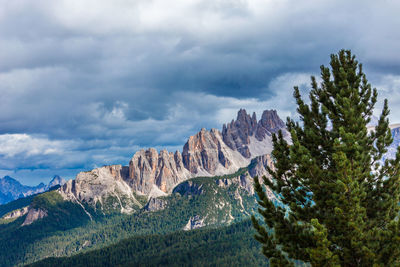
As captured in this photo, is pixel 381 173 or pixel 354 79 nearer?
pixel 381 173

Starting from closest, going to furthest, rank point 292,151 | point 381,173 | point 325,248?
point 325,248 → point 292,151 → point 381,173

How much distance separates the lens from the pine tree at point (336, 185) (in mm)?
20625

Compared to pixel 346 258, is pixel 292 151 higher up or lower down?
higher up

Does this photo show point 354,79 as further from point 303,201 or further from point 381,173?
point 303,201

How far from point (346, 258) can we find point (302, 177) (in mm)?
5087

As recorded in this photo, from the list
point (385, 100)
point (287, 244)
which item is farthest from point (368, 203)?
point (385, 100)

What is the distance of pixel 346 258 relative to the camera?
21250 mm

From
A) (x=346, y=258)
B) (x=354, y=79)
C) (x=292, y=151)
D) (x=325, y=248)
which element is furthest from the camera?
(x=354, y=79)

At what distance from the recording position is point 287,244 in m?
23.6

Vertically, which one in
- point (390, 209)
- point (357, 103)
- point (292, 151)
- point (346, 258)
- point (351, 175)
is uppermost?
point (357, 103)

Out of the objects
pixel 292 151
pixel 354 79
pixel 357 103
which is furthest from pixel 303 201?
pixel 354 79

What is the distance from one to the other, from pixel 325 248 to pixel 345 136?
20.6 ft

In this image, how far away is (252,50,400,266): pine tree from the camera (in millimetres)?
20625

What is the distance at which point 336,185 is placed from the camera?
20766 millimetres
